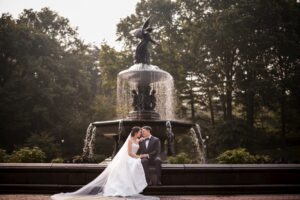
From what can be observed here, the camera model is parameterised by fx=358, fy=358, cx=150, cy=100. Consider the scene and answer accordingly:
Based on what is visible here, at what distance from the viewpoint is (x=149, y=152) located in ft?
30.4

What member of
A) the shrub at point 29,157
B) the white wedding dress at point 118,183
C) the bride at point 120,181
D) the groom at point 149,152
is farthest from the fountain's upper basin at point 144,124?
the white wedding dress at point 118,183

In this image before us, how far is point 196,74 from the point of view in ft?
105

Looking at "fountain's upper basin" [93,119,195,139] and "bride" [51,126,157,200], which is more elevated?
"fountain's upper basin" [93,119,195,139]

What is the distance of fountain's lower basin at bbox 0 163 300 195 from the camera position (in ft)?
30.8

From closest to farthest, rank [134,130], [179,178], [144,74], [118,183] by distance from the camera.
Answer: [118,183], [134,130], [179,178], [144,74]

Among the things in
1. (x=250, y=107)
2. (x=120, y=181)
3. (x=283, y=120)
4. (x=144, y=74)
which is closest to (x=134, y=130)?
(x=120, y=181)

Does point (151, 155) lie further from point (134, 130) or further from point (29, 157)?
point (29, 157)

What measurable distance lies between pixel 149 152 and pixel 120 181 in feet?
3.91

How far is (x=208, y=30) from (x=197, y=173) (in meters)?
22.7

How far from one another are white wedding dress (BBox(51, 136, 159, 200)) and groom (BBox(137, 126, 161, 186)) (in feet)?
0.85

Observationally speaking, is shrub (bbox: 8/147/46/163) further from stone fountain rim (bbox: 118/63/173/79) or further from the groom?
stone fountain rim (bbox: 118/63/173/79)

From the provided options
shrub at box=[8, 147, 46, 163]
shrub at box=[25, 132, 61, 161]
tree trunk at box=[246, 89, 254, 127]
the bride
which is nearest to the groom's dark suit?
the bride

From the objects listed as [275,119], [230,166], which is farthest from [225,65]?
[230,166]

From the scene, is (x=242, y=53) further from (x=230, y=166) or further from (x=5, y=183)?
(x=5, y=183)
